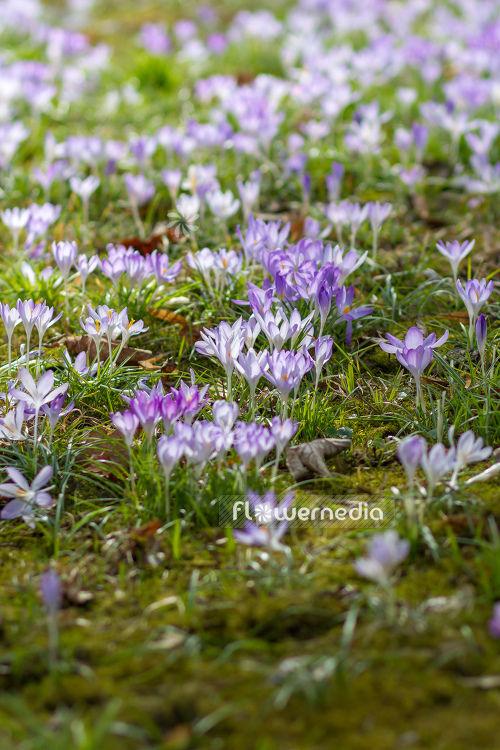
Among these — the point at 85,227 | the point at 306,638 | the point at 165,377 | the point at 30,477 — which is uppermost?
the point at 85,227

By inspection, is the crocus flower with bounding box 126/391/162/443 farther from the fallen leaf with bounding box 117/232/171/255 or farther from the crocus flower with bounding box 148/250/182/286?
the fallen leaf with bounding box 117/232/171/255

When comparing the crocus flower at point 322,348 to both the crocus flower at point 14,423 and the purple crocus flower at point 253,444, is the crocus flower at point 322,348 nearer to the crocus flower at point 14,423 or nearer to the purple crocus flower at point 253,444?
the purple crocus flower at point 253,444

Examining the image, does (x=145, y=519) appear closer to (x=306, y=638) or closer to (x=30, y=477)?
(x=30, y=477)

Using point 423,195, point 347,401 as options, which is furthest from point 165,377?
point 423,195

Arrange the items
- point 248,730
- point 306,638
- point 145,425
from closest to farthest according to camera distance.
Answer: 1. point 248,730
2. point 306,638
3. point 145,425

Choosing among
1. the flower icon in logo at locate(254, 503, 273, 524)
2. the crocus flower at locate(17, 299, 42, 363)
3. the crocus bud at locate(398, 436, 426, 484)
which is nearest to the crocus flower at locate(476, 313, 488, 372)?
the crocus bud at locate(398, 436, 426, 484)

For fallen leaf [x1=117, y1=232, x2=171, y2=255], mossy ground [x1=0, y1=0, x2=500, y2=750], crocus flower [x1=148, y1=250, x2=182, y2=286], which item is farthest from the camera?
fallen leaf [x1=117, y1=232, x2=171, y2=255]
